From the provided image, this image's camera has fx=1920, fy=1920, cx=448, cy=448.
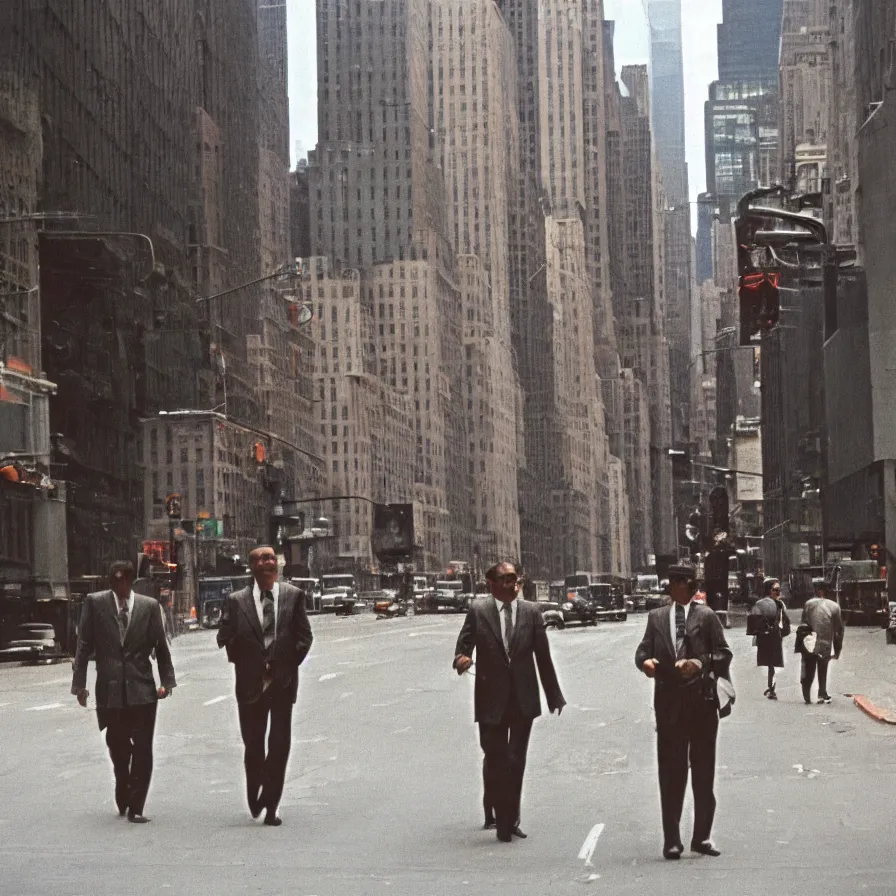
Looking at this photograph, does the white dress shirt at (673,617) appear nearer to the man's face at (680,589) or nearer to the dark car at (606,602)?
the man's face at (680,589)

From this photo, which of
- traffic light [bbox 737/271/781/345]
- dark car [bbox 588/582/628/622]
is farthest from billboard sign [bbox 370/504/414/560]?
traffic light [bbox 737/271/781/345]

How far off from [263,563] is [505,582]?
1757 mm

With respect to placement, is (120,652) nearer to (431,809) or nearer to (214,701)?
(431,809)

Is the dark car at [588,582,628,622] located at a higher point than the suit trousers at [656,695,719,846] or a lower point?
lower

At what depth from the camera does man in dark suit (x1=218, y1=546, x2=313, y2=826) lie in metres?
13.5

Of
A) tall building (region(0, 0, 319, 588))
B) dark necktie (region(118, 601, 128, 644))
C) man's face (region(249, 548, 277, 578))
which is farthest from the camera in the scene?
tall building (region(0, 0, 319, 588))

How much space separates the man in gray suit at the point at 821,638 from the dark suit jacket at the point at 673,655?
1510 centimetres

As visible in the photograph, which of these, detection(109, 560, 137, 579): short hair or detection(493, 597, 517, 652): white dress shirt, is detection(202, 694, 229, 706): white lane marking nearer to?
detection(109, 560, 137, 579): short hair

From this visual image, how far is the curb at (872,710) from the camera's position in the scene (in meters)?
24.0

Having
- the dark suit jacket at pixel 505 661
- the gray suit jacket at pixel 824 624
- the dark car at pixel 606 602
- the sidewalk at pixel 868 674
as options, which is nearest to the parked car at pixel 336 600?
the dark car at pixel 606 602

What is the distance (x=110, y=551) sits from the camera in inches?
3784

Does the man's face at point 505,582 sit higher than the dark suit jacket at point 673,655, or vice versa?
the man's face at point 505,582

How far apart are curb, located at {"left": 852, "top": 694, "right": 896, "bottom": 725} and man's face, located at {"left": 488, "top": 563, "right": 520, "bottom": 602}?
39.5 feet

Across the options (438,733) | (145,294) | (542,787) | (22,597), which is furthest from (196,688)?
(145,294)
